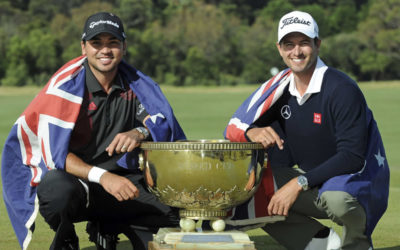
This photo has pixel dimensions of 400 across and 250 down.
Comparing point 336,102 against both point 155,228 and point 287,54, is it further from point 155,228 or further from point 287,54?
point 155,228

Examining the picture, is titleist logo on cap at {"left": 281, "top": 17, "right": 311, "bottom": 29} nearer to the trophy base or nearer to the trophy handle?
the trophy handle

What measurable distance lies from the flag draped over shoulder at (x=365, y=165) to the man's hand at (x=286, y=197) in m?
0.14

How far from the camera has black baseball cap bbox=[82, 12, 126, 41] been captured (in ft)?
12.5

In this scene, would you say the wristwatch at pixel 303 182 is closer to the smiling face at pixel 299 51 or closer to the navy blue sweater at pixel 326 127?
the navy blue sweater at pixel 326 127

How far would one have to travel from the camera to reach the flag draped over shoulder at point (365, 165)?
3.56 meters

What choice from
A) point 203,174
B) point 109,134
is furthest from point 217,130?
point 203,174

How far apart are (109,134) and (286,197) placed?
3.59 ft

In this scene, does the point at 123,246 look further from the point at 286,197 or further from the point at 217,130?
the point at 217,130

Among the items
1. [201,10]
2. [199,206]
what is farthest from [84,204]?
[201,10]

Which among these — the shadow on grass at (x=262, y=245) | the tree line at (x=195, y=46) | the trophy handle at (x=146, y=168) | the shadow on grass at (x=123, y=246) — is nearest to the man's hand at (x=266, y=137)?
the trophy handle at (x=146, y=168)

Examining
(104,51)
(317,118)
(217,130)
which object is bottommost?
(217,130)

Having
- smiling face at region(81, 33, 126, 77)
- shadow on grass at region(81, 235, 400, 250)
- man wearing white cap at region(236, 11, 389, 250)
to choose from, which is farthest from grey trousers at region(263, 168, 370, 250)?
smiling face at region(81, 33, 126, 77)

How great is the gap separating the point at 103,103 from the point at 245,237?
50.3 inches

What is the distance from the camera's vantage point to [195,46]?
178 feet
